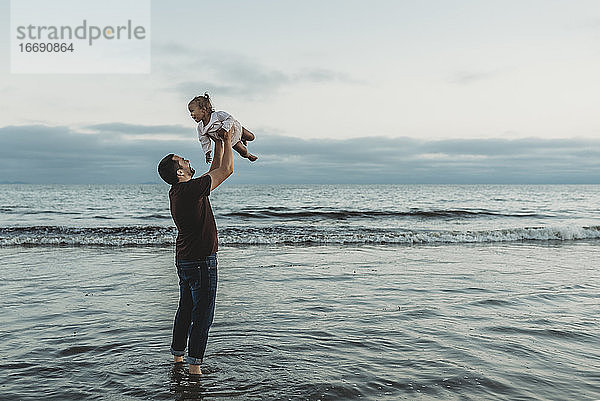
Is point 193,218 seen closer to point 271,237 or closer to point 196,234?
point 196,234

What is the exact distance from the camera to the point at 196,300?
4551 millimetres

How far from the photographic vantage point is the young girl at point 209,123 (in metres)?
4.32

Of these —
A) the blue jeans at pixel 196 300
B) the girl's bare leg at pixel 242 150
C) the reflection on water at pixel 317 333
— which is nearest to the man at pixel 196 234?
the blue jeans at pixel 196 300

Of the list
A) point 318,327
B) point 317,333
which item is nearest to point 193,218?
point 317,333

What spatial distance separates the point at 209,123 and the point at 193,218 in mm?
821

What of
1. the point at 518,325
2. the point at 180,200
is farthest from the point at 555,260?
the point at 180,200

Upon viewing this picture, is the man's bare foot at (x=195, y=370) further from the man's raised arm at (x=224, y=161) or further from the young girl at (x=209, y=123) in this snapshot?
the young girl at (x=209, y=123)

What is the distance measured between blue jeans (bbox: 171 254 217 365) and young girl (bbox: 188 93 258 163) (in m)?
1.03

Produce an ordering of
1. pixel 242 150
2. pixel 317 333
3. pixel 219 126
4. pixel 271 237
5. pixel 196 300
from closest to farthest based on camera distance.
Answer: pixel 219 126, pixel 196 300, pixel 242 150, pixel 317 333, pixel 271 237

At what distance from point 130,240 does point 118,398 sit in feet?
43.7

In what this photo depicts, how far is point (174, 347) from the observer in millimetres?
4914

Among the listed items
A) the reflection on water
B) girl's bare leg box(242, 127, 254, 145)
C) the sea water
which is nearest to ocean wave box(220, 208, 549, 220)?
the sea water

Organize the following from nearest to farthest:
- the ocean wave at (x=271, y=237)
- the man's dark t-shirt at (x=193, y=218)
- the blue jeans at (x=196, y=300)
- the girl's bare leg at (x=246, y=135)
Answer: the man's dark t-shirt at (x=193, y=218)
the blue jeans at (x=196, y=300)
the girl's bare leg at (x=246, y=135)
the ocean wave at (x=271, y=237)

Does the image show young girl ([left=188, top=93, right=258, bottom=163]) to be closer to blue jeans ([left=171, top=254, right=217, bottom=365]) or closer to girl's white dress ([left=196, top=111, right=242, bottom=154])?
girl's white dress ([left=196, top=111, right=242, bottom=154])
